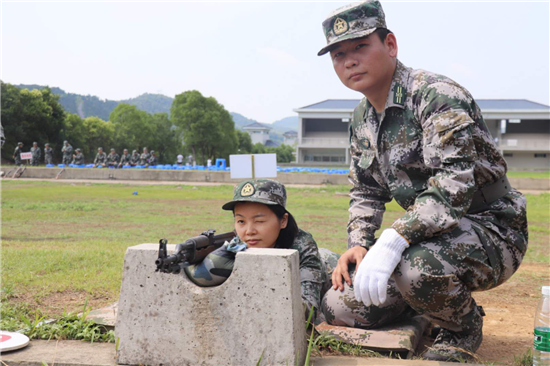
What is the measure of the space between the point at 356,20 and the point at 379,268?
3.95 feet

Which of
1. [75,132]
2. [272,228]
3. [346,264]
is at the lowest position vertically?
[346,264]

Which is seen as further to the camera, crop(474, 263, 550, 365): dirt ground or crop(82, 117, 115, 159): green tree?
crop(82, 117, 115, 159): green tree

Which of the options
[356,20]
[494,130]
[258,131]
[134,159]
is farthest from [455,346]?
[258,131]

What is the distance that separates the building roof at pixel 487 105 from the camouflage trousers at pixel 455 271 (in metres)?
65.6

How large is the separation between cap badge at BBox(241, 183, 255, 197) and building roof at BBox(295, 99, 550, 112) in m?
65.5

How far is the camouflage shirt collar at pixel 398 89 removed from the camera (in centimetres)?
284

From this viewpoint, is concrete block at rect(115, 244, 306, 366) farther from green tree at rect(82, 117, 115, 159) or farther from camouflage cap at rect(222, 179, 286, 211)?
green tree at rect(82, 117, 115, 159)

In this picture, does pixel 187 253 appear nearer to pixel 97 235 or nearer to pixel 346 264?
pixel 346 264

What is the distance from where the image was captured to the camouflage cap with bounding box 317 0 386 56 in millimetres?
2689

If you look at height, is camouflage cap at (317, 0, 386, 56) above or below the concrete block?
above

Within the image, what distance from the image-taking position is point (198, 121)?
57.1 meters

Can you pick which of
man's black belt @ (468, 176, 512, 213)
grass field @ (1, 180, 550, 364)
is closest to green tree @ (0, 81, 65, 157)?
grass field @ (1, 180, 550, 364)

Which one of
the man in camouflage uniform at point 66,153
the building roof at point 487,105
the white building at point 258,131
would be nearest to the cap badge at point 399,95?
the man in camouflage uniform at point 66,153

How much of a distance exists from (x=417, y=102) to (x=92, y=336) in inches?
78.4
